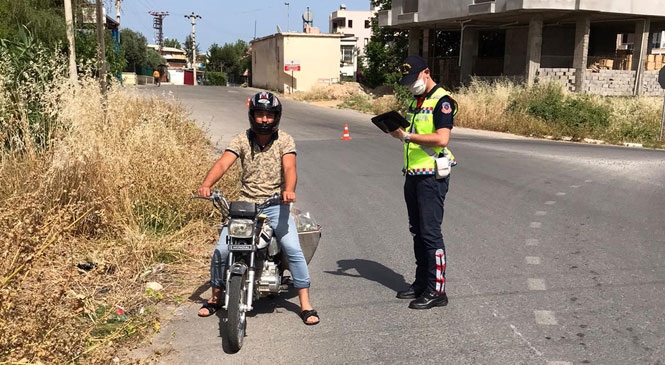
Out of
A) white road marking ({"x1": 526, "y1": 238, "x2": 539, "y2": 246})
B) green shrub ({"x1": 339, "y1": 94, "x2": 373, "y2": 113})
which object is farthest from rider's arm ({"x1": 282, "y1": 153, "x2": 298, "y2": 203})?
green shrub ({"x1": 339, "y1": 94, "x2": 373, "y2": 113})

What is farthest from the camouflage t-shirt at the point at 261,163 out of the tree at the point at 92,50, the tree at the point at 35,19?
the tree at the point at 92,50

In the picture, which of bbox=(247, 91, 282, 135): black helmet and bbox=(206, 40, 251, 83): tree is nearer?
bbox=(247, 91, 282, 135): black helmet

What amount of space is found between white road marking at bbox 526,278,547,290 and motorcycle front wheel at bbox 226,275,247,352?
2.58m

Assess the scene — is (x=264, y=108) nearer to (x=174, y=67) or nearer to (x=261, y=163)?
(x=261, y=163)

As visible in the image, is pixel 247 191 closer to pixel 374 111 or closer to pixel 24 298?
pixel 24 298

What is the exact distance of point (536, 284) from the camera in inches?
194

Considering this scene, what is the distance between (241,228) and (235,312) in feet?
1.80

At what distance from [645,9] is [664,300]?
28.0 m

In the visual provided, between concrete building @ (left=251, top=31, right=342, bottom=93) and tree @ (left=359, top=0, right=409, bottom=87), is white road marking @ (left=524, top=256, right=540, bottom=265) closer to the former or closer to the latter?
tree @ (left=359, top=0, right=409, bottom=87)

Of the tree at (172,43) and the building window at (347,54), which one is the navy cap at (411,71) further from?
the tree at (172,43)

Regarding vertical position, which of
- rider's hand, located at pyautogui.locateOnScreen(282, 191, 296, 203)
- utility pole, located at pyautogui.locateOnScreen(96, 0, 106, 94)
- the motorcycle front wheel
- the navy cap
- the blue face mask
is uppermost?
utility pole, located at pyautogui.locateOnScreen(96, 0, 106, 94)

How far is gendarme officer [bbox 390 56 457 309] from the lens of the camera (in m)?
4.28

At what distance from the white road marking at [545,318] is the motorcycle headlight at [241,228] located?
7.30 feet

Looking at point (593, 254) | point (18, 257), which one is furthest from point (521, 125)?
point (18, 257)
